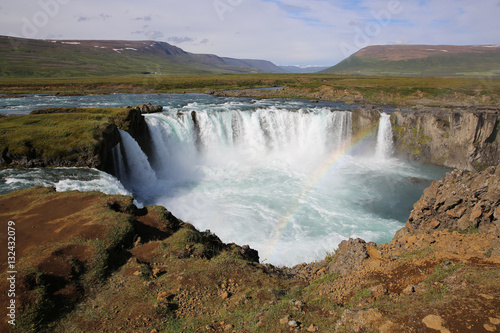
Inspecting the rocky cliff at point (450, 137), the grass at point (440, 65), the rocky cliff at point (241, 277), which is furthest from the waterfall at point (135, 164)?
the grass at point (440, 65)

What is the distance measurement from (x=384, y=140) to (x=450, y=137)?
6.97 metres

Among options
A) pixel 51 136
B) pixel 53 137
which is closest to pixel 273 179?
pixel 53 137

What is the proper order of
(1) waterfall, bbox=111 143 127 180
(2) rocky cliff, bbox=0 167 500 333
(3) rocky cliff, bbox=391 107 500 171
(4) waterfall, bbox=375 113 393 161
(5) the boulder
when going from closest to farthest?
(2) rocky cliff, bbox=0 167 500 333 < (5) the boulder < (1) waterfall, bbox=111 143 127 180 < (3) rocky cliff, bbox=391 107 500 171 < (4) waterfall, bbox=375 113 393 161

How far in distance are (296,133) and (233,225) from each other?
19.6 meters

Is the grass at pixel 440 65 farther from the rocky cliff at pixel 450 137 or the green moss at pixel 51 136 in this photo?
the green moss at pixel 51 136

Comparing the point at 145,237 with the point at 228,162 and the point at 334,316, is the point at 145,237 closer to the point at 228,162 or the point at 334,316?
the point at 334,316

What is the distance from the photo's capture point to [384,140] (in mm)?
35562

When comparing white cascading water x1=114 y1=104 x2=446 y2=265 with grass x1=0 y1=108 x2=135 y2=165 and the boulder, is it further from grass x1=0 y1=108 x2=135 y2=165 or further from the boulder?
the boulder

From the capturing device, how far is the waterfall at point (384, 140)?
35.4 meters

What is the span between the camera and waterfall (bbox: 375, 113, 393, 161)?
3541 cm

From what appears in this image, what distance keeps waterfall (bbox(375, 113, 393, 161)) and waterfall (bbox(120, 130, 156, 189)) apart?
27828mm

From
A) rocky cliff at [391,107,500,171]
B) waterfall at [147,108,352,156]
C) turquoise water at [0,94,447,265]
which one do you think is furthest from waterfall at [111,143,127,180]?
rocky cliff at [391,107,500,171]

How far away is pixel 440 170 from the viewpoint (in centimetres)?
3161

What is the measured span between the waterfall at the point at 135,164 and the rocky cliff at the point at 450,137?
30095 millimetres
